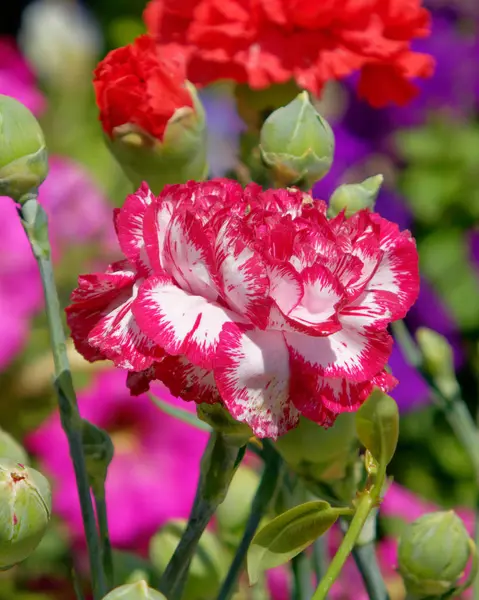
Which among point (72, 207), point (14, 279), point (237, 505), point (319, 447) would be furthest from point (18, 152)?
point (72, 207)

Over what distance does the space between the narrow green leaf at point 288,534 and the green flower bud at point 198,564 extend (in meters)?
0.20

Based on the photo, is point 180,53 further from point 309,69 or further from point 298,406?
point 298,406

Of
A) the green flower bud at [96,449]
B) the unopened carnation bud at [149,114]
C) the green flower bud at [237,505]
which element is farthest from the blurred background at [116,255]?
the unopened carnation bud at [149,114]

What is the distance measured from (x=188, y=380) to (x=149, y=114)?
167 mm

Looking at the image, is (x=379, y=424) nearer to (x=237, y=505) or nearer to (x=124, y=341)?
(x=124, y=341)

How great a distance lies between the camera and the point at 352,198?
43cm

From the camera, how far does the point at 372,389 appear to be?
35 centimetres

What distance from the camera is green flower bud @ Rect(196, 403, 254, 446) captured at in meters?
0.36

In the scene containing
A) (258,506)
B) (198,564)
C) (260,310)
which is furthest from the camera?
(198,564)

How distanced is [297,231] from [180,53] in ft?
0.86

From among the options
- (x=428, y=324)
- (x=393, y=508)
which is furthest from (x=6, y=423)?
(x=428, y=324)

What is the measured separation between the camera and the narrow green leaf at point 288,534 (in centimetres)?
34

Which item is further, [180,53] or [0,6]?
[0,6]

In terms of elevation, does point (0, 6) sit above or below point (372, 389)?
below
